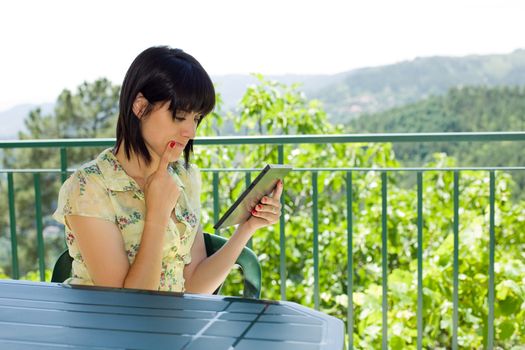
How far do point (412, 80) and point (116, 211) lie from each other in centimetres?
1852

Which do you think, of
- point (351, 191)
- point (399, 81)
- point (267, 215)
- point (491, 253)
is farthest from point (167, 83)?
point (399, 81)

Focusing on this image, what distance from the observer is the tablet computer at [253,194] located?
1510 mm

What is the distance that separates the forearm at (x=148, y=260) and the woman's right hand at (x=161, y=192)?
0.07 ft

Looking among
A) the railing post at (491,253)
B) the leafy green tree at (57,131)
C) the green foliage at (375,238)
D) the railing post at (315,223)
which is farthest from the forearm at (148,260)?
the leafy green tree at (57,131)

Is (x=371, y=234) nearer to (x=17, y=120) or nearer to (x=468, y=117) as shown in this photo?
(x=468, y=117)

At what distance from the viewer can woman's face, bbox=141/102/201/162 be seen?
1524mm

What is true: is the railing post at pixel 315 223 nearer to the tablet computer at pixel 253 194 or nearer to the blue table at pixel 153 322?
the tablet computer at pixel 253 194

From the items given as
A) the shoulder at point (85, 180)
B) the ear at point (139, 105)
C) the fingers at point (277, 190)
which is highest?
the ear at point (139, 105)

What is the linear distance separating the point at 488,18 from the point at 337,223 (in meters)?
19.8

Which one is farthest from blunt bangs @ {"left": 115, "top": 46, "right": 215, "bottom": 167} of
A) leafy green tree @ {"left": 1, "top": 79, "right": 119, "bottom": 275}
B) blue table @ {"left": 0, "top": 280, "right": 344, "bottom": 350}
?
leafy green tree @ {"left": 1, "top": 79, "right": 119, "bottom": 275}

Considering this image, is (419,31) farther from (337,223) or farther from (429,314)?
(429,314)

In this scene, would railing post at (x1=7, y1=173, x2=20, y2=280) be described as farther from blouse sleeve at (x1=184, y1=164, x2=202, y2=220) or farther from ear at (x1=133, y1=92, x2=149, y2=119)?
ear at (x1=133, y1=92, x2=149, y2=119)

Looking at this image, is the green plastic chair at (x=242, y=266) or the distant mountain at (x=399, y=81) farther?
the distant mountain at (x=399, y=81)

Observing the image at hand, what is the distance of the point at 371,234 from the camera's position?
5.29m
